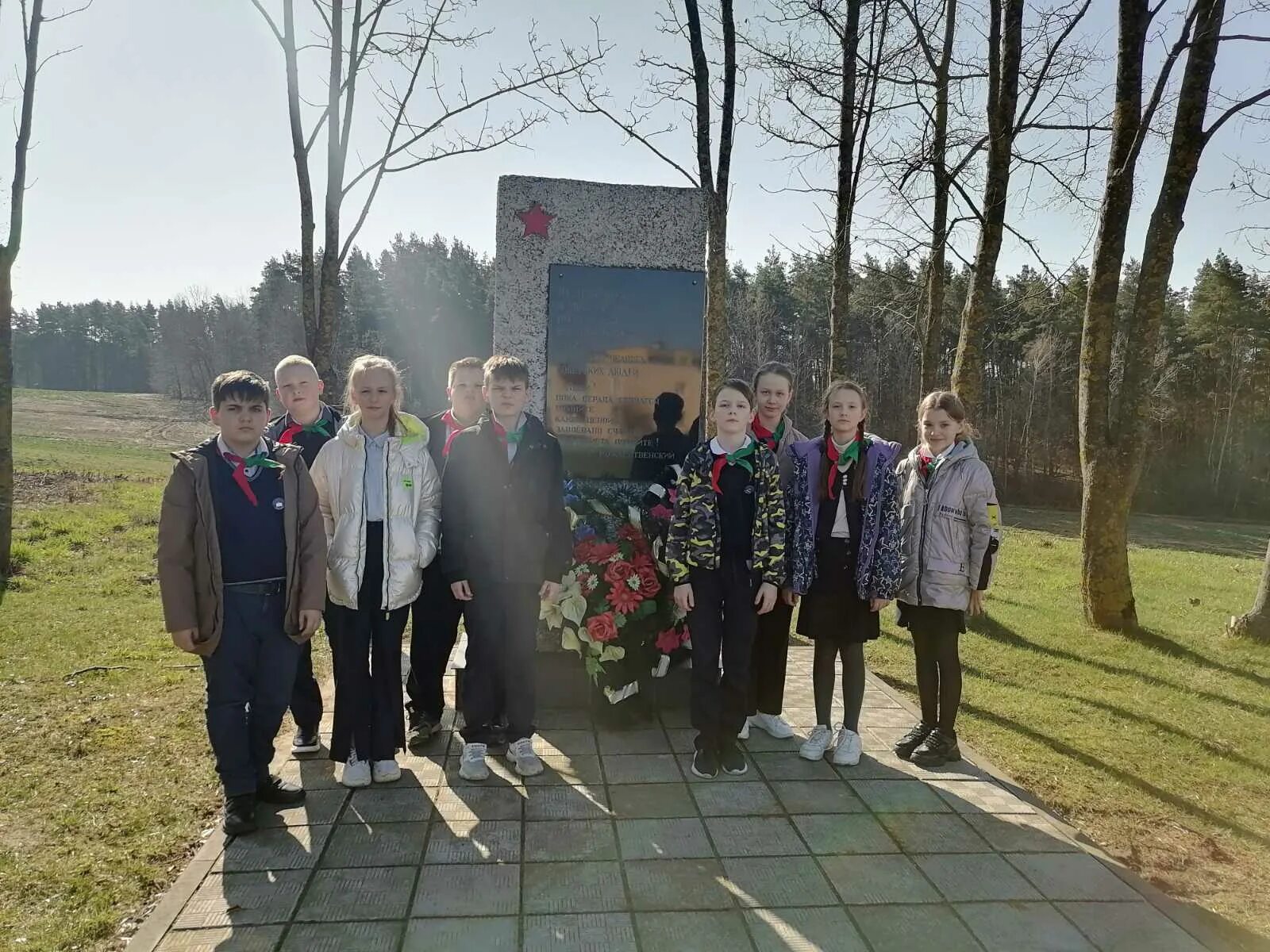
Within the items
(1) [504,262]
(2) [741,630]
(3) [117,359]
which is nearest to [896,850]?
(2) [741,630]

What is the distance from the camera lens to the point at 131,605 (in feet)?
23.4

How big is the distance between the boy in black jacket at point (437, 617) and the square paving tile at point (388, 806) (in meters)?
0.47

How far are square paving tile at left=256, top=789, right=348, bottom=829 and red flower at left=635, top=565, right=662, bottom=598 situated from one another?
1.69 metres

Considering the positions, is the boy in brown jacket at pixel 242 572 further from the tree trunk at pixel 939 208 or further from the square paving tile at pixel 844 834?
the tree trunk at pixel 939 208

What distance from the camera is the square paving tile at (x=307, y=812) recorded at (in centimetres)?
322

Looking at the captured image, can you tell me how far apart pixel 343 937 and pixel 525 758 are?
1275 millimetres

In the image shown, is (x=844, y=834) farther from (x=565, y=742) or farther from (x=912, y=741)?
(x=565, y=742)

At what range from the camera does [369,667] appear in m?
3.54

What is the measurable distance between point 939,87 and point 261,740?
9.26 metres

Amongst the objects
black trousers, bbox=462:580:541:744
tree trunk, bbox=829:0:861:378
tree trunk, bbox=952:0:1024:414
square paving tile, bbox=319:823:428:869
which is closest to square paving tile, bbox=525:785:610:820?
black trousers, bbox=462:580:541:744

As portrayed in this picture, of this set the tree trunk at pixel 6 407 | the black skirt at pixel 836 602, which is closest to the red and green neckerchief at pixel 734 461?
the black skirt at pixel 836 602

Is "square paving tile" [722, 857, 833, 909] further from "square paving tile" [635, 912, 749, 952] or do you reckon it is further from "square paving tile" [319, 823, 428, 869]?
"square paving tile" [319, 823, 428, 869]

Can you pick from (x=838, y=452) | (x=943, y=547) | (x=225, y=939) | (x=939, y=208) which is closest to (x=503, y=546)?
(x=838, y=452)

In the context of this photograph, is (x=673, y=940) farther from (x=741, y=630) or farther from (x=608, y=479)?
(x=608, y=479)
